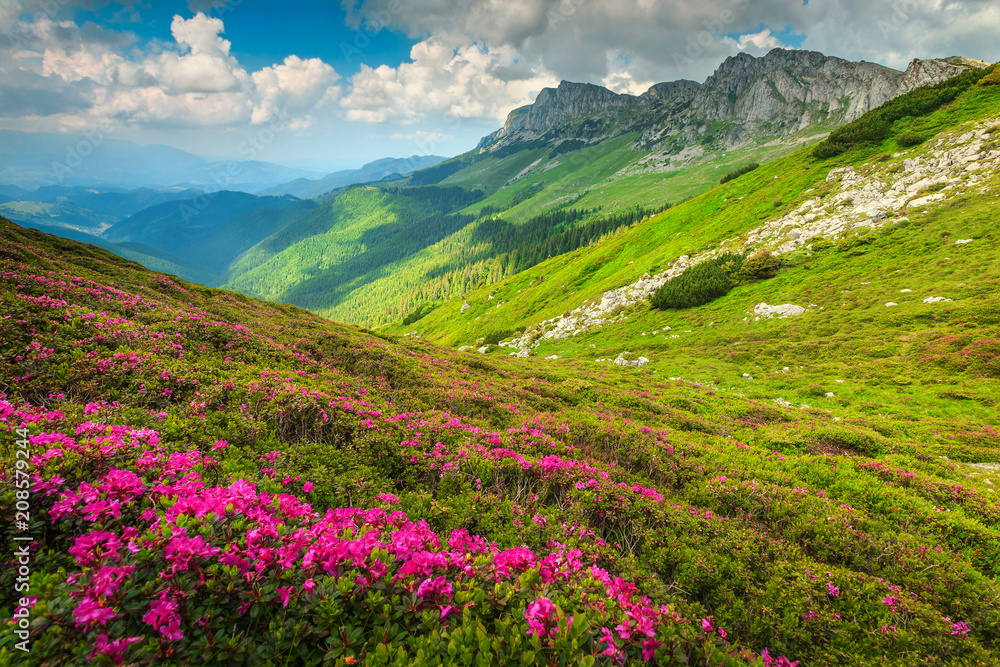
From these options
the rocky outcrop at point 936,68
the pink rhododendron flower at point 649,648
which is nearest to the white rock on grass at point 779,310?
the pink rhododendron flower at point 649,648

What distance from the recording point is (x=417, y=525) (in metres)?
4.74

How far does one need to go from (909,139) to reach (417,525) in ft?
218

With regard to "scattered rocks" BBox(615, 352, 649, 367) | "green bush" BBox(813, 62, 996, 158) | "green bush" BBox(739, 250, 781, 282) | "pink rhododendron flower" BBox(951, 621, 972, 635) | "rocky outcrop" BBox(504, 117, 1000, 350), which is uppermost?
"green bush" BBox(813, 62, 996, 158)

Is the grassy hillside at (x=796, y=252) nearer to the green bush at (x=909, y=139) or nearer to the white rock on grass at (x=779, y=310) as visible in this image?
the green bush at (x=909, y=139)

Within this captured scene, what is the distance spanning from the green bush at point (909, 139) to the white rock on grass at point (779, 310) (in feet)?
100

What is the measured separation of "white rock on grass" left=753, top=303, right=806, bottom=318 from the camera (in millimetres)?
30984

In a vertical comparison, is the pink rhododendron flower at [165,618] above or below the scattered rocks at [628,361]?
above

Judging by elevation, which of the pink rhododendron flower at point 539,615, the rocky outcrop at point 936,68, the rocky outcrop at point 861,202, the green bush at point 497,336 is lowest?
the green bush at point 497,336

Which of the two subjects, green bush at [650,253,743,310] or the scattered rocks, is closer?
the scattered rocks

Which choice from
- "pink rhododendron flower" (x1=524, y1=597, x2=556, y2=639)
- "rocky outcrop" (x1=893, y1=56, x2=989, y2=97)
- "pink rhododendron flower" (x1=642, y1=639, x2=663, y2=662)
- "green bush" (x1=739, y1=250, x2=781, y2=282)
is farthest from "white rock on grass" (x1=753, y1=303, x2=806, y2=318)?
"rocky outcrop" (x1=893, y1=56, x2=989, y2=97)

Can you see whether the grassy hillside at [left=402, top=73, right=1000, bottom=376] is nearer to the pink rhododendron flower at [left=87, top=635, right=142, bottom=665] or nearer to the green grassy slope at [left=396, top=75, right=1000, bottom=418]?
the green grassy slope at [left=396, top=75, right=1000, bottom=418]

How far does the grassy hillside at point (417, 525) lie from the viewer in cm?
297

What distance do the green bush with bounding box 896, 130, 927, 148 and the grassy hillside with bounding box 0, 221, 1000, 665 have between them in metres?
49.6

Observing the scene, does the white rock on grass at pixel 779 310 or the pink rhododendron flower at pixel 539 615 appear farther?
the white rock on grass at pixel 779 310
